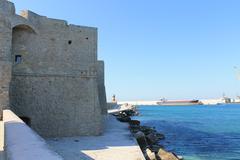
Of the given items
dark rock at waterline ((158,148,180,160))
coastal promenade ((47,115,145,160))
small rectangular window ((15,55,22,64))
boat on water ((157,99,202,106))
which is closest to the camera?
coastal promenade ((47,115,145,160))

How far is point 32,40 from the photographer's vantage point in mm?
17234

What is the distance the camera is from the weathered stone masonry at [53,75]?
1630cm

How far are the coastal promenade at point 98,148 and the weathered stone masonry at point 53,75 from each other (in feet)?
4.53

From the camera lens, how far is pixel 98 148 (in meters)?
14.2

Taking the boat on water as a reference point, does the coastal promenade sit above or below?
above

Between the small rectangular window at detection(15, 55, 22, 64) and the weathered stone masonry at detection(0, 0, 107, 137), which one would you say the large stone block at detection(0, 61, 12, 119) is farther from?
the small rectangular window at detection(15, 55, 22, 64)

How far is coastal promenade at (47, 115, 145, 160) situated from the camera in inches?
498

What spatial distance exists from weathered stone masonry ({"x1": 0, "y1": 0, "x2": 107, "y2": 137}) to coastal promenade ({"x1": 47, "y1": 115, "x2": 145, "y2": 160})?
1.38 m

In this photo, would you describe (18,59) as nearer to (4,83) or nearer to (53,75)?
(53,75)

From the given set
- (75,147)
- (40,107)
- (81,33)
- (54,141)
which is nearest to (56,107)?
(40,107)

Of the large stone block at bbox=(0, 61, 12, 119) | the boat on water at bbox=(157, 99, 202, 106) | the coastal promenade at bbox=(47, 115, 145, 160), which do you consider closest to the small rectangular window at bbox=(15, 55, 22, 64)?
the large stone block at bbox=(0, 61, 12, 119)

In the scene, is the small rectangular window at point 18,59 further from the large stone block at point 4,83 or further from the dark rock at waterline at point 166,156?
the dark rock at waterline at point 166,156

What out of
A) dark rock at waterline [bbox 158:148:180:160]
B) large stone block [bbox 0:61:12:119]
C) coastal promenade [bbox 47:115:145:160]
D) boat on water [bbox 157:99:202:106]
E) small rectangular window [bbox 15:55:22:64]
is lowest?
boat on water [bbox 157:99:202:106]

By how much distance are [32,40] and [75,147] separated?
7.25m
